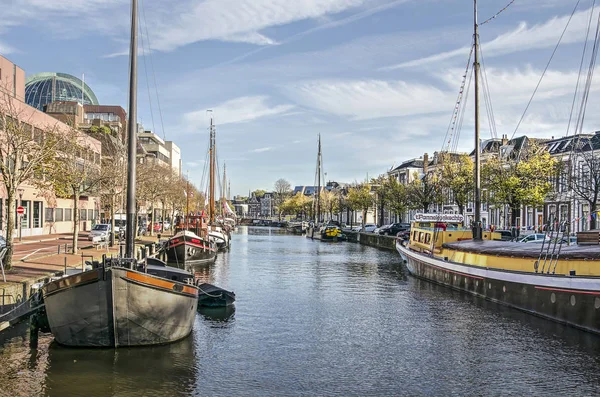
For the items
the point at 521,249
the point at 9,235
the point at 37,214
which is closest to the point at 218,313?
the point at 9,235

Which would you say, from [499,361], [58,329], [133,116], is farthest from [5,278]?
[499,361]

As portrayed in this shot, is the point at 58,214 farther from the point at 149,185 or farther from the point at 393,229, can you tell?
the point at 393,229

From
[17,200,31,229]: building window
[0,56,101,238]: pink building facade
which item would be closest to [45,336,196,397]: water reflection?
[0,56,101,238]: pink building facade

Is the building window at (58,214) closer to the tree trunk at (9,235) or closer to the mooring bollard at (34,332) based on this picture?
the tree trunk at (9,235)

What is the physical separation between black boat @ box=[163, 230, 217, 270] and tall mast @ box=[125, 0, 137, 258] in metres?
26.7

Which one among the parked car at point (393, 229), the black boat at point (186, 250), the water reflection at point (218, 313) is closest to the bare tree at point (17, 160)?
the water reflection at point (218, 313)

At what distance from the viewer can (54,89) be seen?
134250 mm

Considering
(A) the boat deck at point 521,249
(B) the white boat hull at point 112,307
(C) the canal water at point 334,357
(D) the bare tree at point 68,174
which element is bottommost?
(C) the canal water at point 334,357

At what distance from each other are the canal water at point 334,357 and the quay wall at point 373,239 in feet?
133

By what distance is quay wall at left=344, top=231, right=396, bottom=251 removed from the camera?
225 feet

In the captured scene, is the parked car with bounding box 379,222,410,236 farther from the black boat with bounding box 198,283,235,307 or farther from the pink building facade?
the black boat with bounding box 198,283,235,307

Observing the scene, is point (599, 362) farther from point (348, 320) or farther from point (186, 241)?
point (186, 241)

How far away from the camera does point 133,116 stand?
771 inches

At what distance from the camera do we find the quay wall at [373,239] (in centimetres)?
6844
